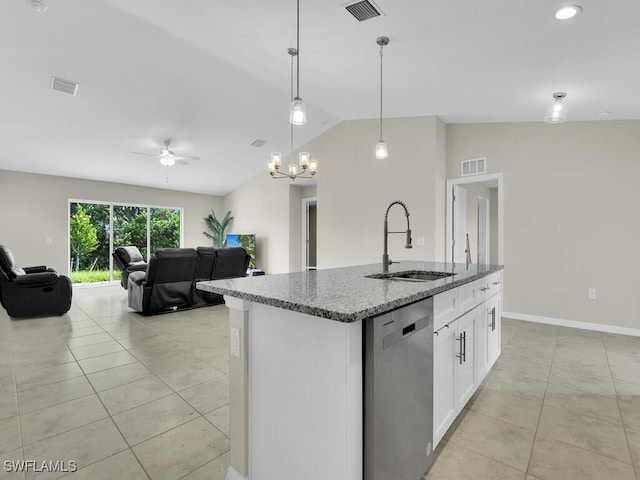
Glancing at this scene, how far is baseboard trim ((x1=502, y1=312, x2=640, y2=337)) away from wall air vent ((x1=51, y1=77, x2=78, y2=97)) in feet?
21.7

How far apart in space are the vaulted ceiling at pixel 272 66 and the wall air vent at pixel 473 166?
2.02ft

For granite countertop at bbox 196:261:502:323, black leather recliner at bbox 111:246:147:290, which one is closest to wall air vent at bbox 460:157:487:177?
granite countertop at bbox 196:261:502:323

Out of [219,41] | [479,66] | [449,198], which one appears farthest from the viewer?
[449,198]

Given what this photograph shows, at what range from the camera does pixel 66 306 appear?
475 cm

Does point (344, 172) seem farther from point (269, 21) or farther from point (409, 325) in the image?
point (409, 325)

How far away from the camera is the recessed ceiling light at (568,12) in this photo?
7.31 feet

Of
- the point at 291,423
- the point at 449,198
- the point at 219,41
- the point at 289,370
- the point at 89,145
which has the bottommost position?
the point at 291,423

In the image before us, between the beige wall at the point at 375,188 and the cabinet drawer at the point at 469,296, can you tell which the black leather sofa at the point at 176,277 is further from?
the cabinet drawer at the point at 469,296

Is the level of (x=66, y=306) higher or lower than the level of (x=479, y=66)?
lower

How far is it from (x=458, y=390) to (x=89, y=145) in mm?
6786

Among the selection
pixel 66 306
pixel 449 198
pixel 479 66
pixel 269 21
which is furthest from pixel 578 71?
pixel 66 306

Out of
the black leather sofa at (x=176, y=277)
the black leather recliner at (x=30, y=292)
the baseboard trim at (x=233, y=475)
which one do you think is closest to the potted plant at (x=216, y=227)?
the black leather sofa at (x=176, y=277)

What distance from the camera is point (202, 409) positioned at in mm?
2176

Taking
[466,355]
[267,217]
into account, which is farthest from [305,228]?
[466,355]
